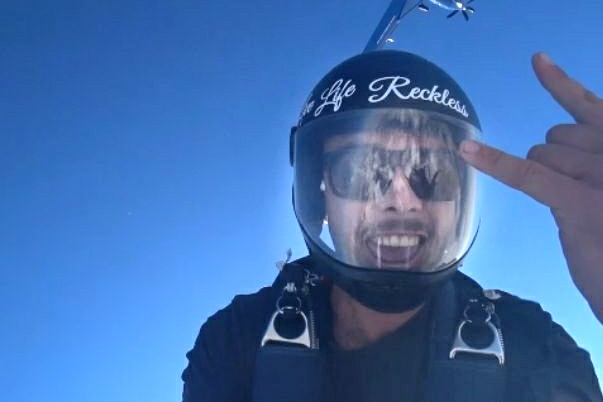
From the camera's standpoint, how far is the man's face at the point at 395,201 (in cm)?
237

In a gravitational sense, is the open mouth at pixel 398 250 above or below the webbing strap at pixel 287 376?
above

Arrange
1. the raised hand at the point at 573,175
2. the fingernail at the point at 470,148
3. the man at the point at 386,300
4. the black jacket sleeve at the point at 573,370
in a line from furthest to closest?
1. the man at the point at 386,300
2. the black jacket sleeve at the point at 573,370
3. the fingernail at the point at 470,148
4. the raised hand at the point at 573,175

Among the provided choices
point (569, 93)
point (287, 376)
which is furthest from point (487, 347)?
point (569, 93)

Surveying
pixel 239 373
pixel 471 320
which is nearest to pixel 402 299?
pixel 471 320

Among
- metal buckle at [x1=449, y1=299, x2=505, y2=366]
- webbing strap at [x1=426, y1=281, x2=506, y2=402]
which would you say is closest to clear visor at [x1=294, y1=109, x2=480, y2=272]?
metal buckle at [x1=449, y1=299, x2=505, y2=366]

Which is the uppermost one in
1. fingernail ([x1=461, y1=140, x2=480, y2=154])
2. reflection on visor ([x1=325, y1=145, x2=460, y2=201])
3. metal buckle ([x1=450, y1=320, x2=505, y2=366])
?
reflection on visor ([x1=325, y1=145, x2=460, y2=201])

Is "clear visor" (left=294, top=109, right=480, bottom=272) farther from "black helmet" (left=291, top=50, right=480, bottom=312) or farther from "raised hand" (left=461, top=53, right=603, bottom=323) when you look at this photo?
"raised hand" (left=461, top=53, right=603, bottom=323)

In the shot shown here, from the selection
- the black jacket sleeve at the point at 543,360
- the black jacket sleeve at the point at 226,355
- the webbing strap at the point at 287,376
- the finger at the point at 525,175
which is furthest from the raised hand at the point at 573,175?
the black jacket sleeve at the point at 226,355

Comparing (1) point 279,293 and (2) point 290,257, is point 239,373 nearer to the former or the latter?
(1) point 279,293

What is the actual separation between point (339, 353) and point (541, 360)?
0.63 meters

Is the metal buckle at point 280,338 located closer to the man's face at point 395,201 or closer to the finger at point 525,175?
the man's face at point 395,201

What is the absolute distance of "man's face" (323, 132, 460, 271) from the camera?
2365mm

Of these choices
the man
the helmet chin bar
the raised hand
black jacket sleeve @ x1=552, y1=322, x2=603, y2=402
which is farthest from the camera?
the helmet chin bar

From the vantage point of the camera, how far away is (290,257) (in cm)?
269
